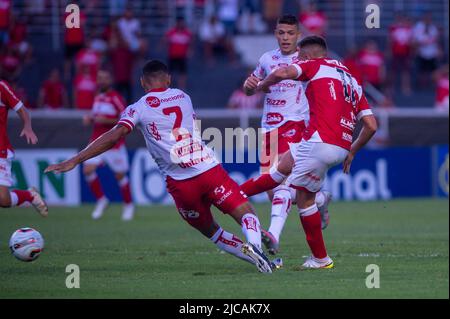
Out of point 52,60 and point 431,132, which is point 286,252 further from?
point 52,60

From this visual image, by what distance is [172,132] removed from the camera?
1072 centimetres

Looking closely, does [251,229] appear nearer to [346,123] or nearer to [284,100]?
[346,123]

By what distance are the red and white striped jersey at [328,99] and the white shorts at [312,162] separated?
0.07 metres

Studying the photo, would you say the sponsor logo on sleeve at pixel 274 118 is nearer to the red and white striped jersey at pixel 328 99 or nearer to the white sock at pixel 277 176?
the white sock at pixel 277 176

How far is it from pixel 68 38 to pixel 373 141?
8.24 meters

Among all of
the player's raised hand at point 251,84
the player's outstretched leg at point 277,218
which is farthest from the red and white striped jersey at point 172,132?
the player's outstretched leg at point 277,218

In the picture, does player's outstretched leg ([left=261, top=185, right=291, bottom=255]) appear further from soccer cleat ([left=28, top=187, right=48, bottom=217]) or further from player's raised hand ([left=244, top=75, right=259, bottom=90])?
soccer cleat ([left=28, top=187, right=48, bottom=217])

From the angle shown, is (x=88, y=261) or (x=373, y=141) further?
(x=373, y=141)

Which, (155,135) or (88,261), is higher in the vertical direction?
(155,135)

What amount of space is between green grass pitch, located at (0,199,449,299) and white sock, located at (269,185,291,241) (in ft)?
1.37

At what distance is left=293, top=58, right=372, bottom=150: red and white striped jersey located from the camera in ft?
34.7

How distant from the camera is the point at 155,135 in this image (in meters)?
10.7

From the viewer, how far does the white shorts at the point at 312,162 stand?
10609 millimetres
